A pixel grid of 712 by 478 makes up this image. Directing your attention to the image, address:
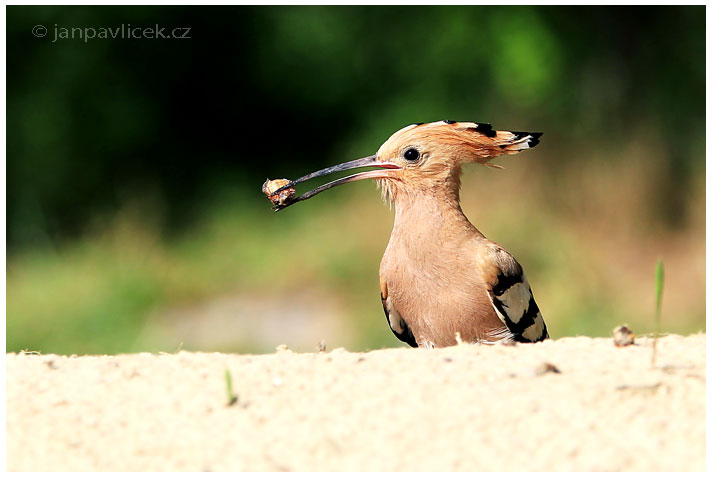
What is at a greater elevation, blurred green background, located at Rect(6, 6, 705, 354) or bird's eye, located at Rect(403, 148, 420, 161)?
blurred green background, located at Rect(6, 6, 705, 354)

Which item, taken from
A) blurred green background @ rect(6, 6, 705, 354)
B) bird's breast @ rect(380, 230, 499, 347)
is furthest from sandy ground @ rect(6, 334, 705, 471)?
blurred green background @ rect(6, 6, 705, 354)

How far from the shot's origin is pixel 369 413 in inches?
105

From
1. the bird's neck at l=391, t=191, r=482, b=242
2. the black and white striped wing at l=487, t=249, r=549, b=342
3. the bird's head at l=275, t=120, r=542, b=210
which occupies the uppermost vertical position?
the bird's head at l=275, t=120, r=542, b=210

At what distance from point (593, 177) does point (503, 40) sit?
2.20 metres

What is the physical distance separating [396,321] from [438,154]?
816 mm

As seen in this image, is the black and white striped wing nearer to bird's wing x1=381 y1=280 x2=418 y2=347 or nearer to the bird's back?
the bird's back

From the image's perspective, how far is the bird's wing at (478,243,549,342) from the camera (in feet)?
14.1

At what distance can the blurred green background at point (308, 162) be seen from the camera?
9242 millimetres

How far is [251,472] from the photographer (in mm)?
2439

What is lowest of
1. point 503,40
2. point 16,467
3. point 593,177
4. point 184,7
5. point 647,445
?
point 647,445

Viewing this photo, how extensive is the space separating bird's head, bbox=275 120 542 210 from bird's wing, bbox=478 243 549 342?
1.41 ft

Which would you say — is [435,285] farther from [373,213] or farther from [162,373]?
[373,213]

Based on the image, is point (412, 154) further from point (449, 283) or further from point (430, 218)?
point (449, 283)

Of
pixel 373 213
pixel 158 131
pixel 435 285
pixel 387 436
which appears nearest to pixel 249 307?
pixel 373 213
